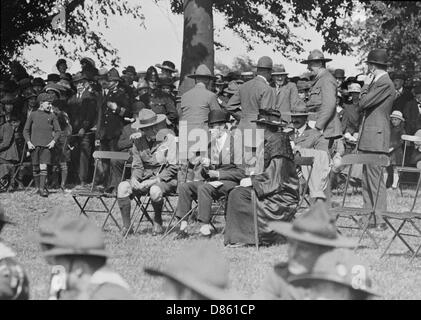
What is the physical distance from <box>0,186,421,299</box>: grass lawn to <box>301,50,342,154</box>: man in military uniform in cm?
220

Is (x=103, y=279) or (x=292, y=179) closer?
(x=103, y=279)

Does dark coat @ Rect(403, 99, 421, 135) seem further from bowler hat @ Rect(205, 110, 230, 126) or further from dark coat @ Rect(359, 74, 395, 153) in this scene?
bowler hat @ Rect(205, 110, 230, 126)

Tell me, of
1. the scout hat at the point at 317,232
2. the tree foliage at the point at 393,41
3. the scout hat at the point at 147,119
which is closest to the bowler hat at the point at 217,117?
the scout hat at the point at 147,119

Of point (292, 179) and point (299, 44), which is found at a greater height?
point (299, 44)

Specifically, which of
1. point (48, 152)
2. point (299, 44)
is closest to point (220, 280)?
point (48, 152)

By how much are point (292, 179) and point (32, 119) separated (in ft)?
20.8

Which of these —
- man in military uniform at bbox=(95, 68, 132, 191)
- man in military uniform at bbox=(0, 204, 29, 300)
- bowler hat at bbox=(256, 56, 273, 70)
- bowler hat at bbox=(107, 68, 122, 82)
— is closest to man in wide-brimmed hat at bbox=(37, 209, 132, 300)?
man in military uniform at bbox=(0, 204, 29, 300)

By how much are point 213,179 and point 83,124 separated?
587 centimetres

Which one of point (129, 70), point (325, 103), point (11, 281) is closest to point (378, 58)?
point (325, 103)

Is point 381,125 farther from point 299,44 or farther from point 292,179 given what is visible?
point 299,44

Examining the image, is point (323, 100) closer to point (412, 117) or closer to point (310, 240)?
point (412, 117)

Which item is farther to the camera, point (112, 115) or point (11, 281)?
point (112, 115)

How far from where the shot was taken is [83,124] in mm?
16062
